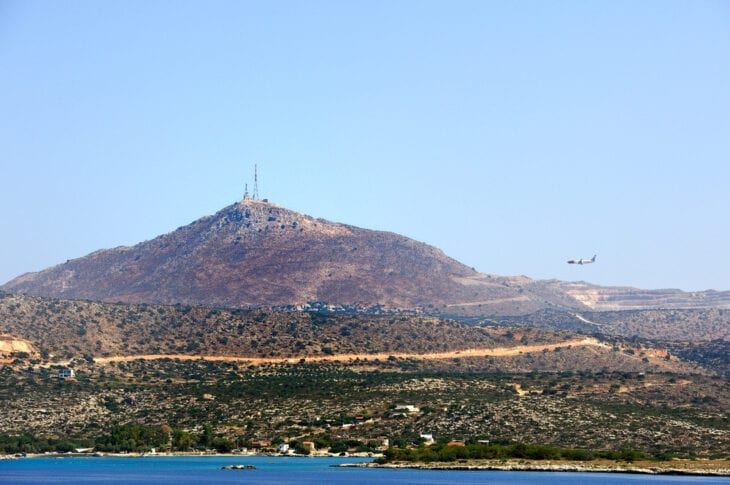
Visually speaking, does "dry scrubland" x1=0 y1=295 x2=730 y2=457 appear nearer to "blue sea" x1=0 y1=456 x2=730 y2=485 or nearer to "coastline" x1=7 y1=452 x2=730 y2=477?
"coastline" x1=7 y1=452 x2=730 y2=477

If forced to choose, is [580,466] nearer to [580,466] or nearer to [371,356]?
[580,466]

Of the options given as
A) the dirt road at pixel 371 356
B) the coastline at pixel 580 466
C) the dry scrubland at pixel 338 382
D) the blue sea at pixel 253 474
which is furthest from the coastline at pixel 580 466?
the dirt road at pixel 371 356

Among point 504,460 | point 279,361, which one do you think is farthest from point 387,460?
point 279,361

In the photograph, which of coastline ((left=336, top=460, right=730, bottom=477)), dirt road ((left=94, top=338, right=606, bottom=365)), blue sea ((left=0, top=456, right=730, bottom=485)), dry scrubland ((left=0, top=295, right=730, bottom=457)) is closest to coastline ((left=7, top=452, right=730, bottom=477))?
coastline ((left=336, top=460, right=730, bottom=477))

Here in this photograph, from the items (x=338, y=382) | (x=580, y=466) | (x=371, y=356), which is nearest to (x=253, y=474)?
(x=580, y=466)

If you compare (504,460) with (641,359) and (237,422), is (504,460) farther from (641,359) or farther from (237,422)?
(641,359)

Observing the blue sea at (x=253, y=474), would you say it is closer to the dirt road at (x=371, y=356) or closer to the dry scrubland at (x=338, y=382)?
the dry scrubland at (x=338, y=382)
